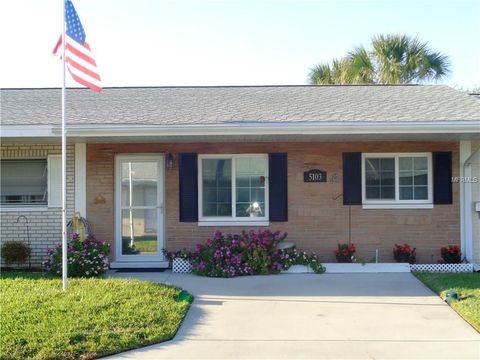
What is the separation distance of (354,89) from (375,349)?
8842 mm

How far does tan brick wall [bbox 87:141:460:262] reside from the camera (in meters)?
10.8

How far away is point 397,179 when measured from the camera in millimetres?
10891

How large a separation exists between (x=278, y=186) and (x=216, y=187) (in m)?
1.21

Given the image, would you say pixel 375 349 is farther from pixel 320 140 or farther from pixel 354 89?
pixel 354 89

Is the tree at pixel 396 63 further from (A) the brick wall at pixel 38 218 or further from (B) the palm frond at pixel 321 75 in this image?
(A) the brick wall at pixel 38 218

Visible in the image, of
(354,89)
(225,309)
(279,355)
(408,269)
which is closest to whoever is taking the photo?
(279,355)

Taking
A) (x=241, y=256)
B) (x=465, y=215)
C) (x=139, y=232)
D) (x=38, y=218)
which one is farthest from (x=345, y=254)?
(x=38, y=218)

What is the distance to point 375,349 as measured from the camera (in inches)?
233

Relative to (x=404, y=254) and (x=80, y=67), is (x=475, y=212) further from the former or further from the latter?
(x=80, y=67)

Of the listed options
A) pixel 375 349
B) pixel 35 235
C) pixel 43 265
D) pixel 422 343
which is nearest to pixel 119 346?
pixel 375 349

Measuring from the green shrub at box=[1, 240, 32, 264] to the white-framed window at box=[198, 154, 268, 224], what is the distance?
3439 mm

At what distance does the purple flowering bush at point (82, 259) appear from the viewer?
9523mm

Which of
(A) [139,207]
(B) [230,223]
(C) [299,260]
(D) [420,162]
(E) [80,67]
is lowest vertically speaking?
(C) [299,260]

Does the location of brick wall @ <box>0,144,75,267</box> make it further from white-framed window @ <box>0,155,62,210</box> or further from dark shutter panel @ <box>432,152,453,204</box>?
dark shutter panel @ <box>432,152,453,204</box>
